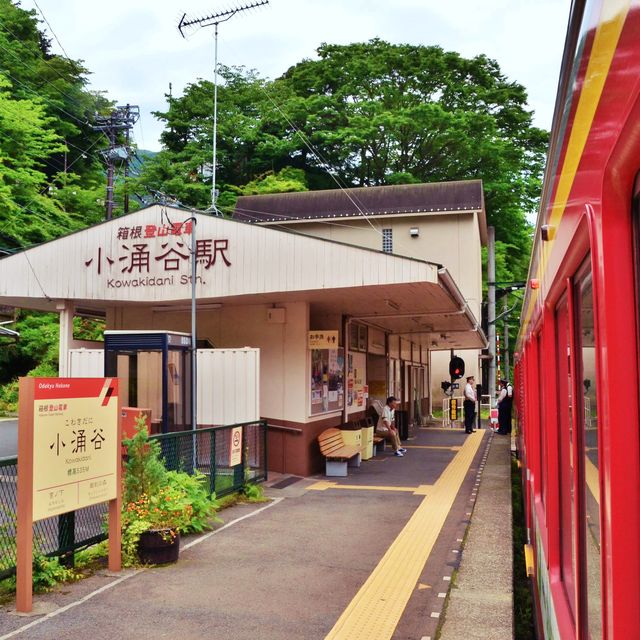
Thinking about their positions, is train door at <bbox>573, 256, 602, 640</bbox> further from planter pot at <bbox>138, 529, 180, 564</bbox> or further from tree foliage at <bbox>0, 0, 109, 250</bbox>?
tree foliage at <bbox>0, 0, 109, 250</bbox>

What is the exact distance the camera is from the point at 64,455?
583 centimetres

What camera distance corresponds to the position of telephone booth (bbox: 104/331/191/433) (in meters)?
10.9

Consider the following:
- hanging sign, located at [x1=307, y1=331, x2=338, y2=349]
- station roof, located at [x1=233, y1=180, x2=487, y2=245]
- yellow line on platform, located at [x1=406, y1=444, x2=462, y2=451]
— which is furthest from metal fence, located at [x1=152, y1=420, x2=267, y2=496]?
station roof, located at [x1=233, y1=180, x2=487, y2=245]

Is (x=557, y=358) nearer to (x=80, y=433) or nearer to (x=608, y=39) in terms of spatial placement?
(x=608, y=39)

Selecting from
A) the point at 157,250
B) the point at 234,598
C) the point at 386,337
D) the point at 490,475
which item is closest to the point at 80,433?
the point at 234,598

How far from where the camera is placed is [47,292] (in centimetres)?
1284

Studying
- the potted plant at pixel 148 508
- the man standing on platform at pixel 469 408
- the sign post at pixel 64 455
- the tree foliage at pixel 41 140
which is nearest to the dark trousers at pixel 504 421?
the man standing on platform at pixel 469 408

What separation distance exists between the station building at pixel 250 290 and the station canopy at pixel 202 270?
17mm

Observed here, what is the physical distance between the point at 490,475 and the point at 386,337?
25.4 feet

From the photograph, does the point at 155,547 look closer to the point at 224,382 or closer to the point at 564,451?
the point at 564,451

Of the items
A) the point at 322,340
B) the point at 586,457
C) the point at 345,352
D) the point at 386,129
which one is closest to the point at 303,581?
the point at 586,457

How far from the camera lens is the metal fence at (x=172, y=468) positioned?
18.6 ft

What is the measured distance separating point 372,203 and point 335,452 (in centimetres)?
1673

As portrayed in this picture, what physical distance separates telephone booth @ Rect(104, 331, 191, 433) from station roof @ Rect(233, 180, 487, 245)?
1702cm
